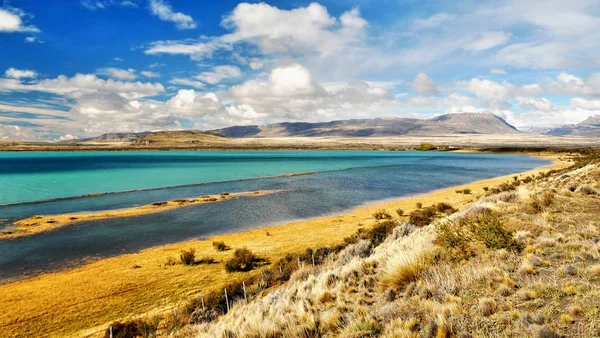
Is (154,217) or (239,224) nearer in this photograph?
(239,224)

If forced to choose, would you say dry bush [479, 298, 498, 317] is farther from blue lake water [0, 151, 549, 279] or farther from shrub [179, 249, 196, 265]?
blue lake water [0, 151, 549, 279]

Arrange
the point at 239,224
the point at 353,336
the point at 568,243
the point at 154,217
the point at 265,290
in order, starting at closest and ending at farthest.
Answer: the point at 353,336
the point at 568,243
the point at 265,290
the point at 239,224
the point at 154,217

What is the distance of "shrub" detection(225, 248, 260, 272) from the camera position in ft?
48.8

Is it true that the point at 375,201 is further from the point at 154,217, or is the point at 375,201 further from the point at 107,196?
the point at 107,196

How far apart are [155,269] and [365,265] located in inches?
438

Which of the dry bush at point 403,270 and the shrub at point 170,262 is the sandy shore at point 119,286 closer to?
the shrub at point 170,262

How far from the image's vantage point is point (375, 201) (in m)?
34.0

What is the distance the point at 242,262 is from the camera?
15180mm

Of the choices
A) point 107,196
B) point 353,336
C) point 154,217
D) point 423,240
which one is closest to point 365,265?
point 423,240

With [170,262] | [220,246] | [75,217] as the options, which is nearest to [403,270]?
[170,262]

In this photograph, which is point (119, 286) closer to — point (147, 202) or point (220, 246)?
point (220, 246)

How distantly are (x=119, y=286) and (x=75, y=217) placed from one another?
721 inches

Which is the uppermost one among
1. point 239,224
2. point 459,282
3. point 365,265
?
point 459,282

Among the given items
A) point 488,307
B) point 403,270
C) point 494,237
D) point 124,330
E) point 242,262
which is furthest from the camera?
point 242,262
